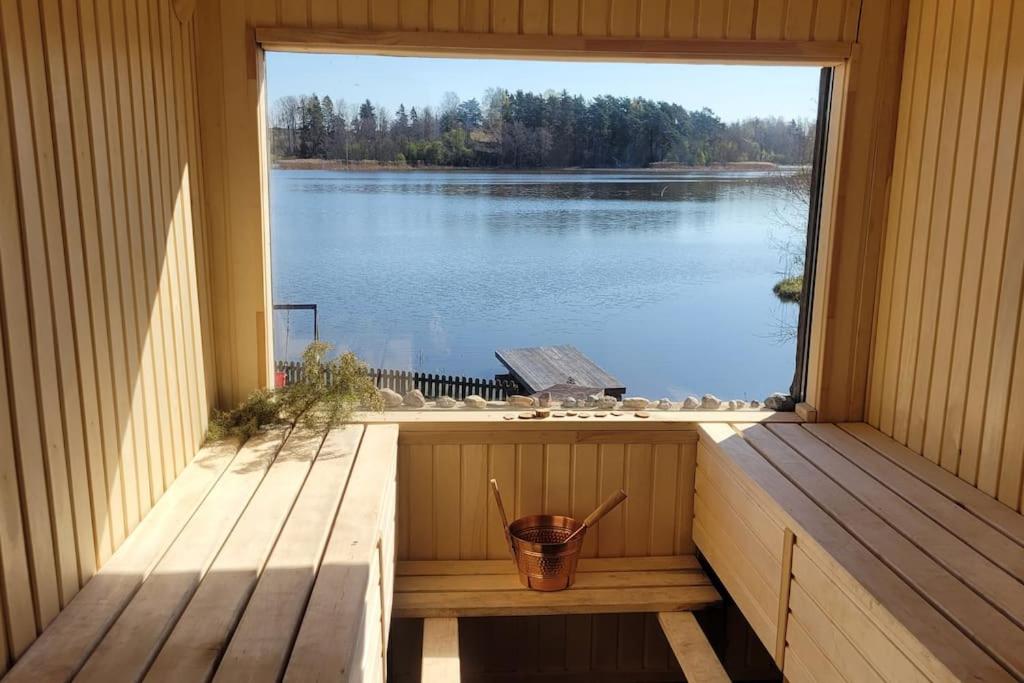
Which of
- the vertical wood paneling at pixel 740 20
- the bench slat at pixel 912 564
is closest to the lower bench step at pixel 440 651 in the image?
the bench slat at pixel 912 564

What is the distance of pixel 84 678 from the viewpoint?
158 cm

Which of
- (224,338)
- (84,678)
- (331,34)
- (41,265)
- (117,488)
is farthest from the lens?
(224,338)

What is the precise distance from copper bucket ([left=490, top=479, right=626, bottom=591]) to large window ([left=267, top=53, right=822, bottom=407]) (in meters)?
0.54

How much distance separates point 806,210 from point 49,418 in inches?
106

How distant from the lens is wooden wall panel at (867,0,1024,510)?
2.46m

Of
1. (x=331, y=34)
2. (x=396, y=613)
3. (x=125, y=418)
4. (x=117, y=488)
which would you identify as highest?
(x=331, y=34)

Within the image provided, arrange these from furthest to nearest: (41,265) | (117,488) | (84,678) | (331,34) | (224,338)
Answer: (224,338)
(331,34)
(117,488)
(41,265)
(84,678)

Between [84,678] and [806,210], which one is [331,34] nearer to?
[806,210]

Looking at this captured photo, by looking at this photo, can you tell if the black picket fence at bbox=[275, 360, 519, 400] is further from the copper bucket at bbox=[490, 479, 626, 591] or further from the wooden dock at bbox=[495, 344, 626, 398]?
the copper bucket at bbox=[490, 479, 626, 591]

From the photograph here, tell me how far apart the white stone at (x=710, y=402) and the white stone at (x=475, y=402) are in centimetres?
87

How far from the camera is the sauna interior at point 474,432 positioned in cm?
176

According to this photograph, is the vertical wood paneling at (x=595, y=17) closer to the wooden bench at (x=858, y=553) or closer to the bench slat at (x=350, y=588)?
the wooden bench at (x=858, y=553)

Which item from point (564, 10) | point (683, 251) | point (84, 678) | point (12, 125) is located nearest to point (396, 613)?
point (84, 678)

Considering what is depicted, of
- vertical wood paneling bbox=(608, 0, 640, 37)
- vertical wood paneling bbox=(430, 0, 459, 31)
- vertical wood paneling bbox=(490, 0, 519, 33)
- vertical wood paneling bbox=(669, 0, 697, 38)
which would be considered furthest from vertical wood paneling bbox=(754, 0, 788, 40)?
vertical wood paneling bbox=(430, 0, 459, 31)
